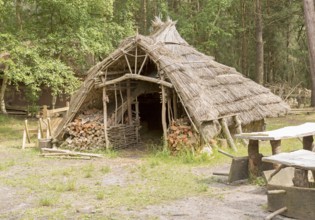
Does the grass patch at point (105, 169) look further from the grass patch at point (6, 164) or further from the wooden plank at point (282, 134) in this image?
the wooden plank at point (282, 134)

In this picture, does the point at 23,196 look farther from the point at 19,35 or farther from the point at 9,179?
the point at 19,35

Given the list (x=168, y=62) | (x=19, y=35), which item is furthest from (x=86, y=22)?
(x=168, y=62)

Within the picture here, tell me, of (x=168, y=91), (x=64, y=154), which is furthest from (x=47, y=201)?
(x=168, y=91)

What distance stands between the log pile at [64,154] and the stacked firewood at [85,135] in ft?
1.81

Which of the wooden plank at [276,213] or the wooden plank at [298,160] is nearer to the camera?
the wooden plank at [298,160]

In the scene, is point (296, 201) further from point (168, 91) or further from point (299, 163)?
point (168, 91)

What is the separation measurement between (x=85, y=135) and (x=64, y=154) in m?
1.09

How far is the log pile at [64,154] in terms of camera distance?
12.7m

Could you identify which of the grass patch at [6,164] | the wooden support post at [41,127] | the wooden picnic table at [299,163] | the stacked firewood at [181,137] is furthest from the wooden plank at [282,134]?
the wooden support post at [41,127]

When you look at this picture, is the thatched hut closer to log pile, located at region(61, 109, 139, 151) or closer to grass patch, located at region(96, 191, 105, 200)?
log pile, located at region(61, 109, 139, 151)

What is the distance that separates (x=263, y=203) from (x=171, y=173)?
317 centimetres

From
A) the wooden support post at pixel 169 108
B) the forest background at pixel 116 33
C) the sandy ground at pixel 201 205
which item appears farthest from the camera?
the forest background at pixel 116 33

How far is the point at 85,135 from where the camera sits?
13797 mm

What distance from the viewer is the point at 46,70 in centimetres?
1722
